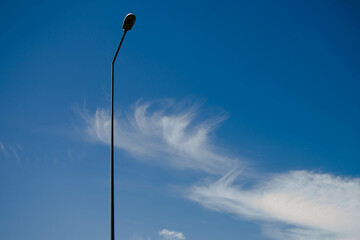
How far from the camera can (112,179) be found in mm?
7719

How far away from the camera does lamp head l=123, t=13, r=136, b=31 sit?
9312 mm

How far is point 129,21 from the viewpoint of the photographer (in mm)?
9500

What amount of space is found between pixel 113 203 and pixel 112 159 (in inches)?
55.7

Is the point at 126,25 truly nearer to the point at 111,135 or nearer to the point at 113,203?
the point at 111,135

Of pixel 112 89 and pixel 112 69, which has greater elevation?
pixel 112 69

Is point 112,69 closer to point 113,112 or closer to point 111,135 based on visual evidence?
point 113,112

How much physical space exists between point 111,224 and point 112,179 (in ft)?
4.51

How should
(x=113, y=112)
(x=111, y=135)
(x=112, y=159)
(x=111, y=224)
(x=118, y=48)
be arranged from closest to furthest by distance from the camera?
1. (x=111, y=224)
2. (x=112, y=159)
3. (x=111, y=135)
4. (x=113, y=112)
5. (x=118, y=48)

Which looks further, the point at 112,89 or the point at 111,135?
the point at 112,89

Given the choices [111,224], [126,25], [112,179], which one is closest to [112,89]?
[126,25]

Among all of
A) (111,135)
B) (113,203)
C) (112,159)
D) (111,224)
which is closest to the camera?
(111,224)

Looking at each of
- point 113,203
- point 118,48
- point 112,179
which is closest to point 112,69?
point 118,48

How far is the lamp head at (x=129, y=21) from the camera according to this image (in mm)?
9312

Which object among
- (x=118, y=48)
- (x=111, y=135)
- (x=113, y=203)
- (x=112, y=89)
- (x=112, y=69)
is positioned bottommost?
(x=113, y=203)
